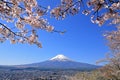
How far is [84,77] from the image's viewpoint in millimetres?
39781

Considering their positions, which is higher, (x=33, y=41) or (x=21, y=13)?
(x=21, y=13)

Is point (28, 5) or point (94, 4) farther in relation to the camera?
point (28, 5)

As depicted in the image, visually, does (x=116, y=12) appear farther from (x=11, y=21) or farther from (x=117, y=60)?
(x=117, y=60)

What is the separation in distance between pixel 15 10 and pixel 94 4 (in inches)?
72.1


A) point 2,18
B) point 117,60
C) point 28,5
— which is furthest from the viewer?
point 117,60

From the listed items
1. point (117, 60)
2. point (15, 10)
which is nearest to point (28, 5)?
point (15, 10)

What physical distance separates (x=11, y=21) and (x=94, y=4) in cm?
237

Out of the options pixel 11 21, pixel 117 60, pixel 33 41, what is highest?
pixel 117 60

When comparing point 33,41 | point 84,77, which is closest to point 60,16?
point 33,41

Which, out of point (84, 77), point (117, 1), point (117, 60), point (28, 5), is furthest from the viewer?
point (84, 77)

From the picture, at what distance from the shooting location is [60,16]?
5086 millimetres

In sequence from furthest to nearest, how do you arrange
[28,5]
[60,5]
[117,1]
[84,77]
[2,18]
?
[84,77]
[2,18]
[28,5]
[60,5]
[117,1]

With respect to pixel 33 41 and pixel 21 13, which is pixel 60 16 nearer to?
pixel 21 13

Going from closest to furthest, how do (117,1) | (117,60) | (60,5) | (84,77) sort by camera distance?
(117,1), (60,5), (117,60), (84,77)
